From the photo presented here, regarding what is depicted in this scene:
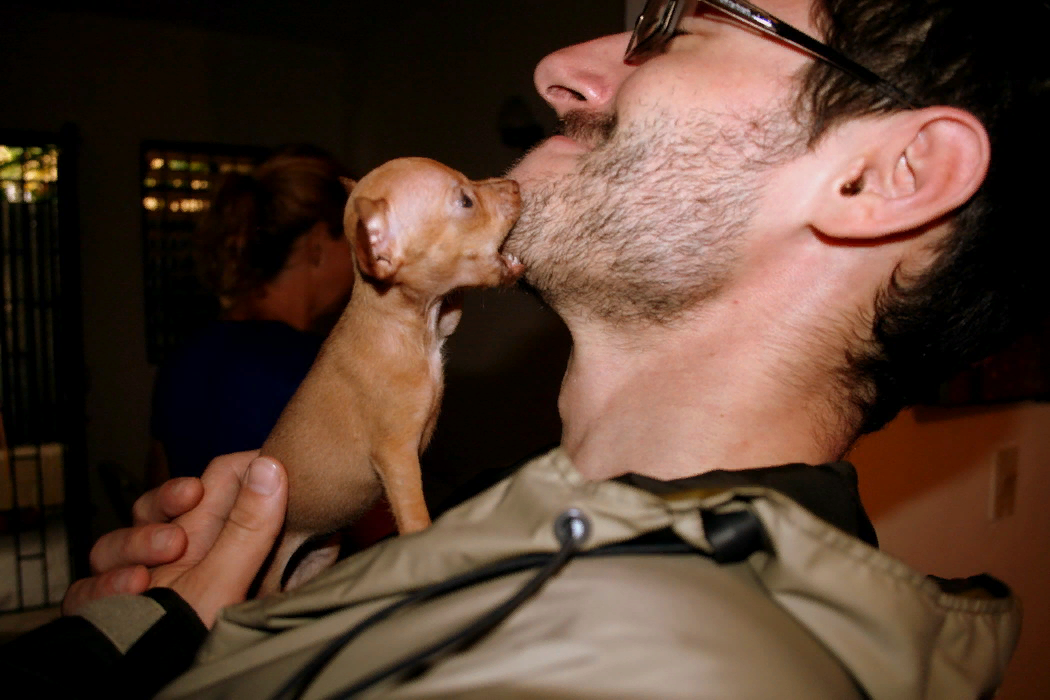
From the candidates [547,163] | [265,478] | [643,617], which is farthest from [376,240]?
[643,617]

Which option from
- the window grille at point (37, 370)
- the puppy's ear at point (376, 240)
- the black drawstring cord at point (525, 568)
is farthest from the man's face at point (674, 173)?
the window grille at point (37, 370)

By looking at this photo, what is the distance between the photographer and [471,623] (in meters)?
0.77

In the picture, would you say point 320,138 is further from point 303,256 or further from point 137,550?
point 137,550

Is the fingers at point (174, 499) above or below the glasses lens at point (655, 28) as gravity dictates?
below

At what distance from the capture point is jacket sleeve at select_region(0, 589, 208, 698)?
3.17 feet

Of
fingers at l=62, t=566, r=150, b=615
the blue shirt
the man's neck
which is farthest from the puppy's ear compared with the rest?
the blue shirt

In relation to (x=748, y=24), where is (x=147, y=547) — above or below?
below

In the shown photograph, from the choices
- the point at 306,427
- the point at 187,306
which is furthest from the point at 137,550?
the point at 187,306

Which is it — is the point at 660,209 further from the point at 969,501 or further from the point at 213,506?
the point at 969,501

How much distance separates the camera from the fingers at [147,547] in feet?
4.79

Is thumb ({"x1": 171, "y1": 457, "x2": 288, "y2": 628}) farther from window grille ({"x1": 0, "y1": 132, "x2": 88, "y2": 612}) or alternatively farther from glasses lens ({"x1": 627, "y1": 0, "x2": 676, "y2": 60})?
window grille ({"x1": 0, "y1": 132, "x2": 88, "y2": 612})

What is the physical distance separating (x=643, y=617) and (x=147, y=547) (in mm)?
1169

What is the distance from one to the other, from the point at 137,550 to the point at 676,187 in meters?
1.30

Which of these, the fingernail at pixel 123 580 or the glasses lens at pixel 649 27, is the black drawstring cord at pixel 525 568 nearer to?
the fingernail at pixel 123 580
